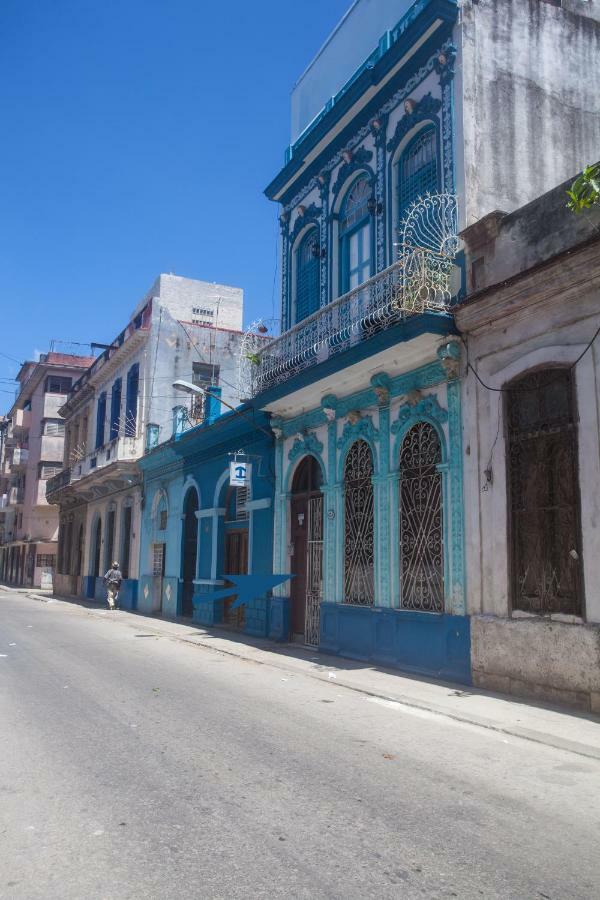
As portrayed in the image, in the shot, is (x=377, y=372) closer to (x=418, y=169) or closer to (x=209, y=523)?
(x=418, y=169)

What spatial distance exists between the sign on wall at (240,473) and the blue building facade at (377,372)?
85 cm

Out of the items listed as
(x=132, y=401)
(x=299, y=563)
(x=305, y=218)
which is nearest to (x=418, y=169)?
(x=305, y=218)

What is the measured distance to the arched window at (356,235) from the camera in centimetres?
1370

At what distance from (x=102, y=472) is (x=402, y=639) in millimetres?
17680

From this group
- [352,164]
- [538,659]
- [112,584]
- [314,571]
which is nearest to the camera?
[538,659]

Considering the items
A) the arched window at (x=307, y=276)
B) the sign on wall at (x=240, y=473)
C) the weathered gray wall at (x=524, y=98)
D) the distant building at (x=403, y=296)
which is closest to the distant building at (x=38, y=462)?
the sign on wall at (x=240, y=473)

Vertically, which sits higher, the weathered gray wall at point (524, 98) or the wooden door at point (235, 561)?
the weathered gray wall at point (524, 98)

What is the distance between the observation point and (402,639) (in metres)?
11.0

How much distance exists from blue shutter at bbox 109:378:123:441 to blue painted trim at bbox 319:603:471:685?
674 inches

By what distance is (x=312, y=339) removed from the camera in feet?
44.5

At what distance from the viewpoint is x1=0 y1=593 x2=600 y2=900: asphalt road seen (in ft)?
12.0

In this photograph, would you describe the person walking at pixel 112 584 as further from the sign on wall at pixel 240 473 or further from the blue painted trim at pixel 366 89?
the blue painted trim at pixel 366 89

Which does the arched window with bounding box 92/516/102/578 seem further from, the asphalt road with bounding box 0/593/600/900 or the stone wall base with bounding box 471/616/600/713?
the stone wall base with bounding box 471/616/600/713

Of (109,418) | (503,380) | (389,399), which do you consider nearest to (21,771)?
(503,380)
